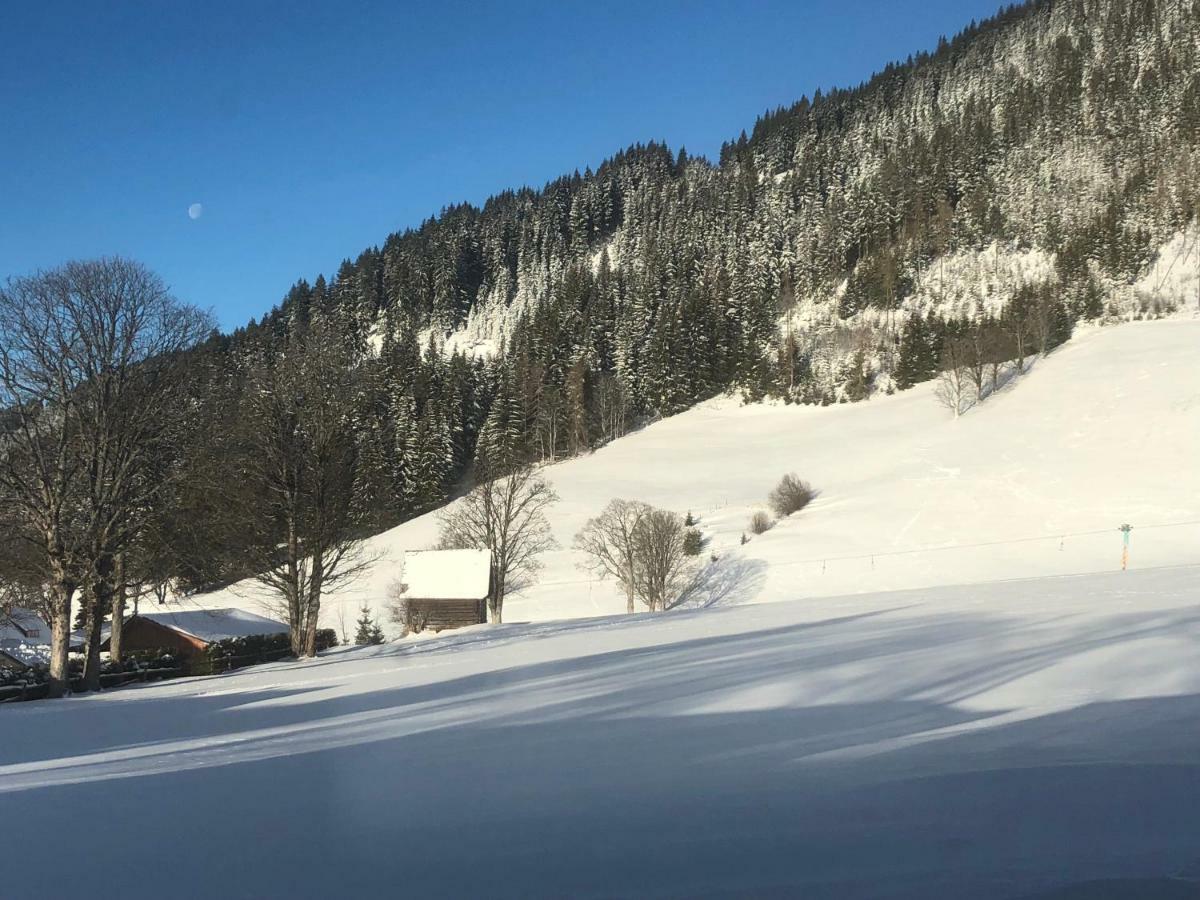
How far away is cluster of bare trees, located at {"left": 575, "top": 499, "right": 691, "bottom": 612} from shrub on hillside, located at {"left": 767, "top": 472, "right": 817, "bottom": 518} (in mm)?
8091

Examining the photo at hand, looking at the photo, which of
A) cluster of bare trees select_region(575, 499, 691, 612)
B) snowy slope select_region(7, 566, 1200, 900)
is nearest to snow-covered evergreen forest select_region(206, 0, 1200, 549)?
cluster of bare trees select_region(575, 499, 691, 612)

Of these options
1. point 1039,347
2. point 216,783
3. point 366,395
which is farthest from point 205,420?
point 1039,347

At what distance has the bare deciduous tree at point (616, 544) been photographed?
41938 millimetres

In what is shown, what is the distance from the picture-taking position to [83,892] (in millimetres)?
3783

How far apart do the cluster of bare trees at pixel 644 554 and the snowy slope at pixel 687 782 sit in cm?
3118

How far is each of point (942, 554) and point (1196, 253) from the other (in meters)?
78.4

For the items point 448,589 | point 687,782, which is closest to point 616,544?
point 448,589

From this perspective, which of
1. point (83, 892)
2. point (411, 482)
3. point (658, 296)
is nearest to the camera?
point (83, 892)

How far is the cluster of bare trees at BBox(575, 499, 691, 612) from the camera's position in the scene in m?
41.4

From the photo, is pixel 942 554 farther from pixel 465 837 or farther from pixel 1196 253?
pixel 1196 253

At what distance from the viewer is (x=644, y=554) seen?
137 ft

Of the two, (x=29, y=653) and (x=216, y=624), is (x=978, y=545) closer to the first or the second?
(x=216, y=624)

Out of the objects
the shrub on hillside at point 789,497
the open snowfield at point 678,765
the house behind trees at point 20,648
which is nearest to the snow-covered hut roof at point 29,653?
the house behind trees at point 20,648

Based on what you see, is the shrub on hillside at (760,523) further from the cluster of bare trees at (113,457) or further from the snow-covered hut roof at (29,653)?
the snow-covered hut roof at (29,653)
